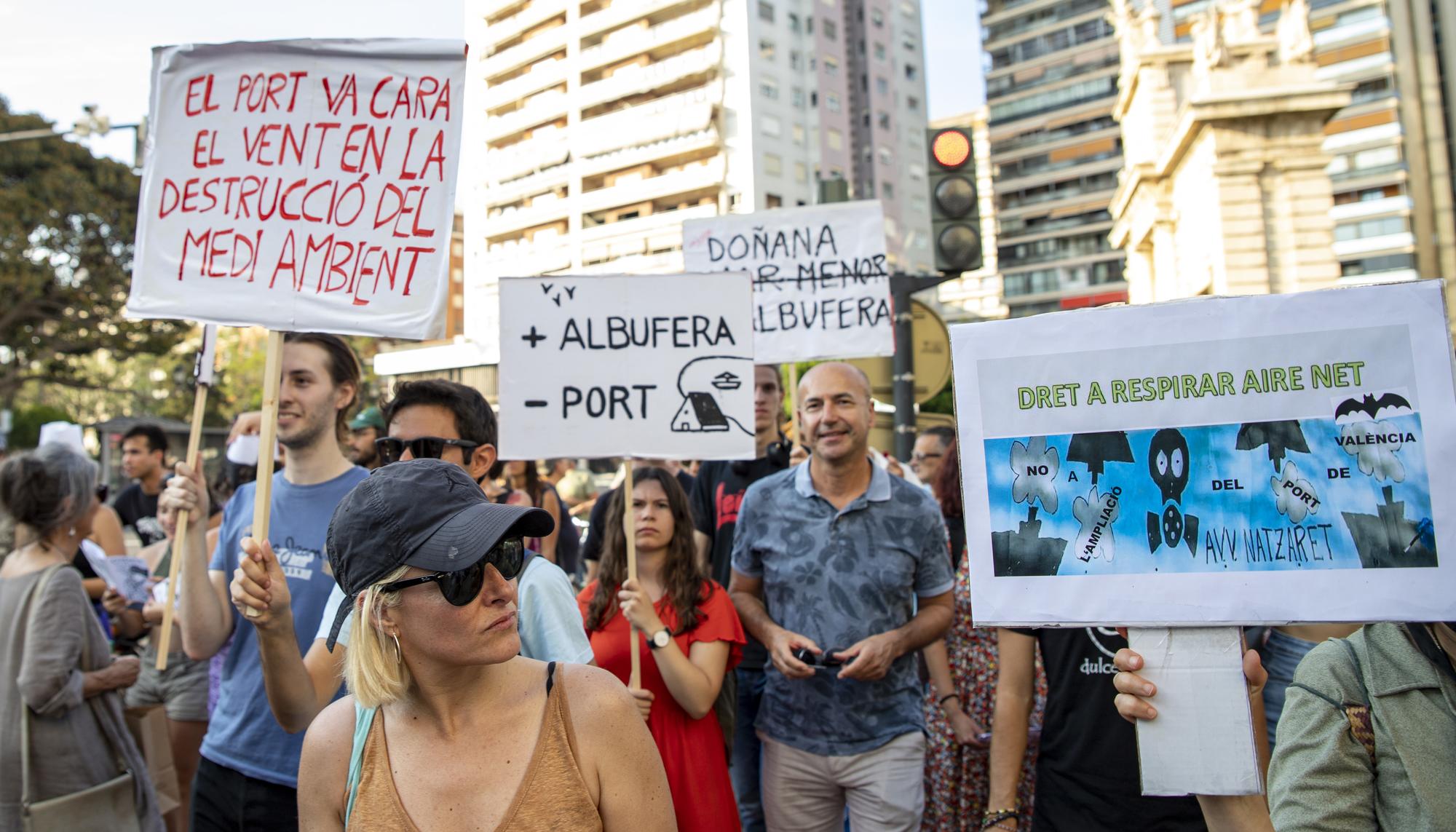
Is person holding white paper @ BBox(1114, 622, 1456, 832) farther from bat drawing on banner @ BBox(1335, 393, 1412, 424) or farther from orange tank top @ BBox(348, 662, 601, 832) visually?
orange tank top @ BBox(348, 662, 601, 832)

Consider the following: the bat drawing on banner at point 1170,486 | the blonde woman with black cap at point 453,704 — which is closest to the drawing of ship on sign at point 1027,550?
the bat drawing on banner at point 1170,486

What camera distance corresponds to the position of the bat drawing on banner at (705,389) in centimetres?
392

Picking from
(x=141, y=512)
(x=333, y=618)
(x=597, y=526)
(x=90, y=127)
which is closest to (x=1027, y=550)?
(x=333, y=618)

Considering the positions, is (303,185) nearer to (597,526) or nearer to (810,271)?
(597,526)

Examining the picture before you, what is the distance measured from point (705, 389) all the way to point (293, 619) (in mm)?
1721

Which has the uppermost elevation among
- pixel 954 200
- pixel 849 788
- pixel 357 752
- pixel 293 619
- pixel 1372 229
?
pixel 1372 229

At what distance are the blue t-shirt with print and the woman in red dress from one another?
1.00 metres

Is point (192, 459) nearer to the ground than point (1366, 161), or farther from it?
nearer to the ground

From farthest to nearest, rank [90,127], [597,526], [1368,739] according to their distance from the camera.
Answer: [90,127]
[597,526]
[1368,739]

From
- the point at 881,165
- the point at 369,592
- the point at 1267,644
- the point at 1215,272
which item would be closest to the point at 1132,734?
the point at 1267,644

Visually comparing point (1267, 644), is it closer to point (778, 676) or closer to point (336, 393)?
point (778, 676)

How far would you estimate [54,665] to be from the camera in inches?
149

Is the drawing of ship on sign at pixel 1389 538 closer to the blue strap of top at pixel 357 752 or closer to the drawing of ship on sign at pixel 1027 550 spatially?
the drawing of ship on sign at pixel 1027 550

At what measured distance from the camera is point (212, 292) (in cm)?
329
